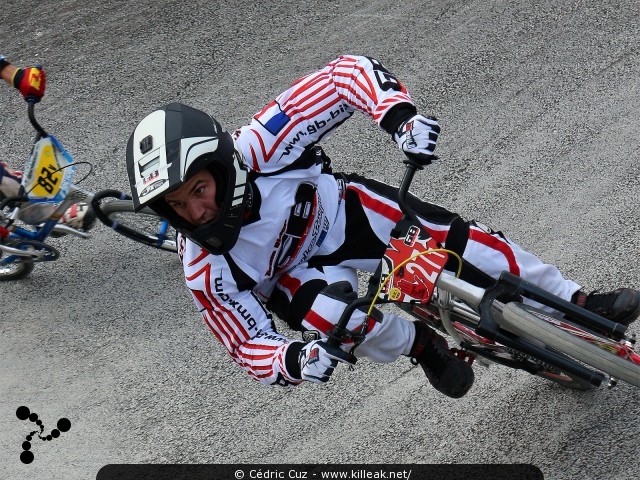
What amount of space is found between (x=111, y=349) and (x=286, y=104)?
2363 millimetres

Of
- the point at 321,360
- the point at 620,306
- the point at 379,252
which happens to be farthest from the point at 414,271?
the point at 620,306

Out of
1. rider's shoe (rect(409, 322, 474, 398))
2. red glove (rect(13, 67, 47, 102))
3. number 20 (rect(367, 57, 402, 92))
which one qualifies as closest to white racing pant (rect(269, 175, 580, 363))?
rider's shoe (rect(409, 322, 474, 398))

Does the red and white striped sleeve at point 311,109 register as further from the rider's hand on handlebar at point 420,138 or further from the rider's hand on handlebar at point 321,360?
the rider's hand on handlebar at point 321,360

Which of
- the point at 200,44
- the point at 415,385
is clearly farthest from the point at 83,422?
the point at 200,44

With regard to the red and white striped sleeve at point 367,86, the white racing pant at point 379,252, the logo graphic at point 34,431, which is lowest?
the logo graphic at point 34,431

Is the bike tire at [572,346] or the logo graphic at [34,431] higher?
the bike tire at [572,346]

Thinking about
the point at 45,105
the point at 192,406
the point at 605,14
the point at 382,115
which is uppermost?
the point at 382,115

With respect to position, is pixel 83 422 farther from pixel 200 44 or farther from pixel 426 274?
pixel 200 44

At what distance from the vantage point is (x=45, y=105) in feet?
25.8

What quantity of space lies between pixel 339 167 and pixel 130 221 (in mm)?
1617

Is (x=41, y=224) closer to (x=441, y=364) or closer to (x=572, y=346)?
(x=441, y=364)

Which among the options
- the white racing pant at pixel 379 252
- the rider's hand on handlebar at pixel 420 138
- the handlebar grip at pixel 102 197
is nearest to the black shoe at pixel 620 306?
the white racing pant at pixel 379 252

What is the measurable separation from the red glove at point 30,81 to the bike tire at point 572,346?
3708 millimetres

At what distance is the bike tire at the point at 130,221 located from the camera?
19.6 feet
